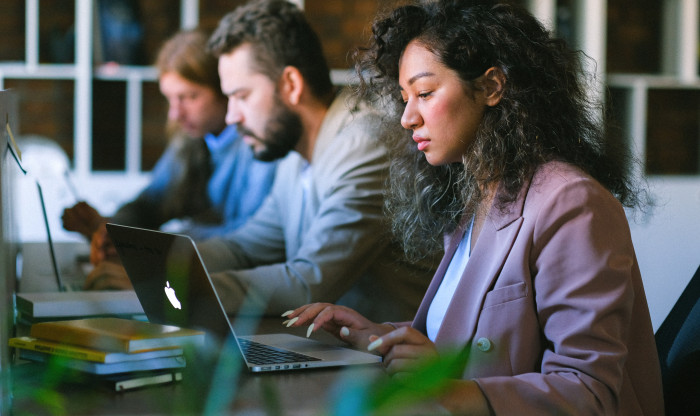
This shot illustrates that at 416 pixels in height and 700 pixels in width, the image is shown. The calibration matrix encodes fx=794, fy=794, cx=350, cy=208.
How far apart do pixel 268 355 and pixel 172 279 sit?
21 centimetres

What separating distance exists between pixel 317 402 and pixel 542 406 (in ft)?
0.96

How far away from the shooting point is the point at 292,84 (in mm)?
2424

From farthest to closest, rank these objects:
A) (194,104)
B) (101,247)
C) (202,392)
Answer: (194,104)
(101,247)
(202,392)

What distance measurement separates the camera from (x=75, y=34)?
4.01m

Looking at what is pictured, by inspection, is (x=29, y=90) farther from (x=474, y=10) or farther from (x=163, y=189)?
(x=474, y=10)

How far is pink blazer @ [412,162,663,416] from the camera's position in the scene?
3.43 feet

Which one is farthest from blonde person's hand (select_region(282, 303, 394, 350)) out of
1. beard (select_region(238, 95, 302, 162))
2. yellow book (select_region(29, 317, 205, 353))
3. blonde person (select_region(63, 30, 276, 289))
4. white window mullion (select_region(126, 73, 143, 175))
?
white window mullion (select_region(126, 73, 143, 175))

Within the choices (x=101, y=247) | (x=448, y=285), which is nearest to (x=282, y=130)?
(x=101, y=247)

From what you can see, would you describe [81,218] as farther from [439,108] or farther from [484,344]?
[484,344]

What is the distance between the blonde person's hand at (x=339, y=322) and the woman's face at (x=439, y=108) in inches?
12.5

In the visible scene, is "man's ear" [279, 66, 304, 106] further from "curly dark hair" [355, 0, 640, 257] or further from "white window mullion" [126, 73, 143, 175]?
"white window mullion" [126, 73, 143, 175]

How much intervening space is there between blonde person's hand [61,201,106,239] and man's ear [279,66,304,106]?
0.66 metres

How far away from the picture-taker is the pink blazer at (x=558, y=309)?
1047 mm

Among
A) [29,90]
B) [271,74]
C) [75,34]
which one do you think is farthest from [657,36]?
[29,90]
